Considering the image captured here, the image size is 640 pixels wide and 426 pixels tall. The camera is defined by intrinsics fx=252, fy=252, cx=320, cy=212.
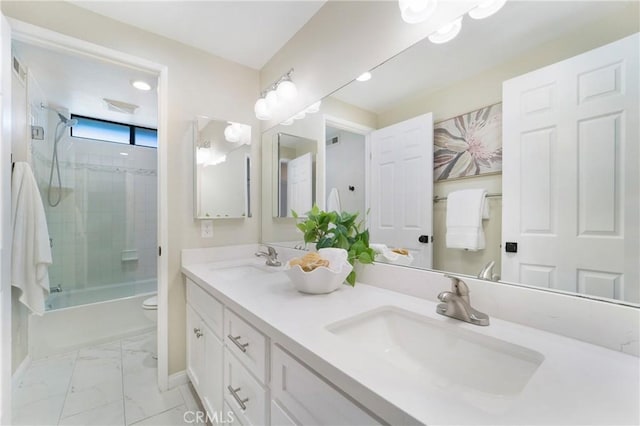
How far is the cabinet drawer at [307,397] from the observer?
50 cm

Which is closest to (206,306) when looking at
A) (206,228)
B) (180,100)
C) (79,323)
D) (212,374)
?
(212,374)

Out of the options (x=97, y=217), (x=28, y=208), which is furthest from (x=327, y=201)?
(x=97, y=217)

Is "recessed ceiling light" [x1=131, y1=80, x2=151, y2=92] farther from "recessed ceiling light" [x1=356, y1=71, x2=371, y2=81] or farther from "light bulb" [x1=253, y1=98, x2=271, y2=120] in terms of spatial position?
"recessed ceiling light" [x1=356, y1=71, x2=371, y2=81]

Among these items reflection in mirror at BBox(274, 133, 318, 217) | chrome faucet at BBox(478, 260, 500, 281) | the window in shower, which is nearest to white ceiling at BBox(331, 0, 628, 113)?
reflection in mirror at BBox(274, 133, 318, 217)

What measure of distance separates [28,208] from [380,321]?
2.33 meters

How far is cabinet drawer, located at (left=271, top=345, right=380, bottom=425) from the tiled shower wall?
3.01 meters

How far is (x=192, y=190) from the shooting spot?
5.65 ft

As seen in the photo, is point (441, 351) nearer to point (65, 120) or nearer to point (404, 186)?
point (404, 186)

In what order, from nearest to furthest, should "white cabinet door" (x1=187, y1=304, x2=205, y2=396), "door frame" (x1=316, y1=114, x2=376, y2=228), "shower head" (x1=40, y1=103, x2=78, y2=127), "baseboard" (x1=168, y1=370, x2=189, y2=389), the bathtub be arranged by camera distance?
"door frame" (x1=316, y1=114, x2=376, y2=228) < "white cabinet door" (x1=187, y1=304, x2=205, y2=396) < "baseboard" (x1=168, y1=370, x2=189, y2=389) < the bathtub < "shower head" (x1=40, y1=103, x2=78, y2=127)

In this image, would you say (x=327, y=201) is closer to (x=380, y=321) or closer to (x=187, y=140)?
(x=380, y=321)

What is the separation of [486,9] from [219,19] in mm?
1426

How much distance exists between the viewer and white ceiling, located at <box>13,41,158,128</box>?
173 cm

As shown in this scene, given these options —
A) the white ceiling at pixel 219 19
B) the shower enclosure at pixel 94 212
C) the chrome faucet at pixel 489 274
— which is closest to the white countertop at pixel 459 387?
the chrome faucet at pixel 489 274

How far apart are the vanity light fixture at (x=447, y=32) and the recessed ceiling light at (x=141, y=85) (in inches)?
87.0
